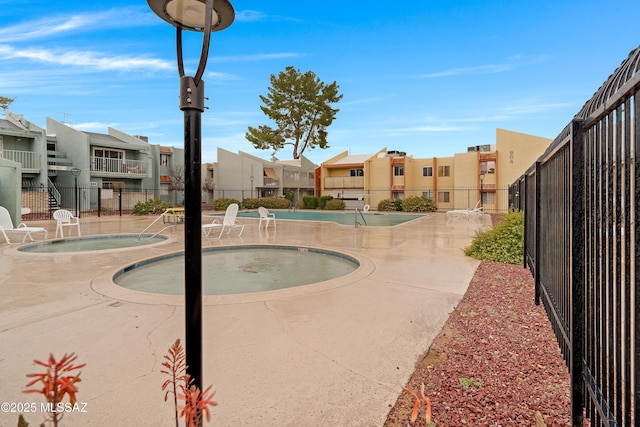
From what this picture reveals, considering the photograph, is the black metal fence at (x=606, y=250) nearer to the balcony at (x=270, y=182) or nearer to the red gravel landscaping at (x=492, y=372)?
the red gravel landscaping at (x=492, y=372)

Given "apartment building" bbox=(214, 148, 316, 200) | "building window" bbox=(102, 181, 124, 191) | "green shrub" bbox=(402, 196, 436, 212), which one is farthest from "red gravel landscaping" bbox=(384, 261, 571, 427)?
"apartment building" bbox=(214, 148, 316, 200)

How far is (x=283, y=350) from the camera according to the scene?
118 inches

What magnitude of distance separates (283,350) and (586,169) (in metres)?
2.51

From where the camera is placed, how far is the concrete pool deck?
7.25ft

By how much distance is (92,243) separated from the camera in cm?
1052

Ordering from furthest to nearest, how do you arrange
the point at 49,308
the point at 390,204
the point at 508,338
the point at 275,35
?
the point at 390,204
the point at 275,35
the point at 49,308
the point at 508,338

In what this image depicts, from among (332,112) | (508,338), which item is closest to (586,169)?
(508,338)

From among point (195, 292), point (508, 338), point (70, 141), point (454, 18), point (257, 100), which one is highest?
point (257, 100)

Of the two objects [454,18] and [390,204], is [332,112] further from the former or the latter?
[454,18]

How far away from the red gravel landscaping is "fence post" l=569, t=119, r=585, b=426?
0.22 meters

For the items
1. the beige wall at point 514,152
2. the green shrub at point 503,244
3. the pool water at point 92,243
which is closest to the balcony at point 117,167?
the pool water at point 92,243

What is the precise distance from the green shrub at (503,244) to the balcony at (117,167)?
25.9 meters

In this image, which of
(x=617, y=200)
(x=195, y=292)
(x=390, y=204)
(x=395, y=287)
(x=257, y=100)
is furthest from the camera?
(x=257, y=100)

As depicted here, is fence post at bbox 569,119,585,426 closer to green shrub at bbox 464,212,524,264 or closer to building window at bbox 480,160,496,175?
green shrub at bbox 464,212,524,264
